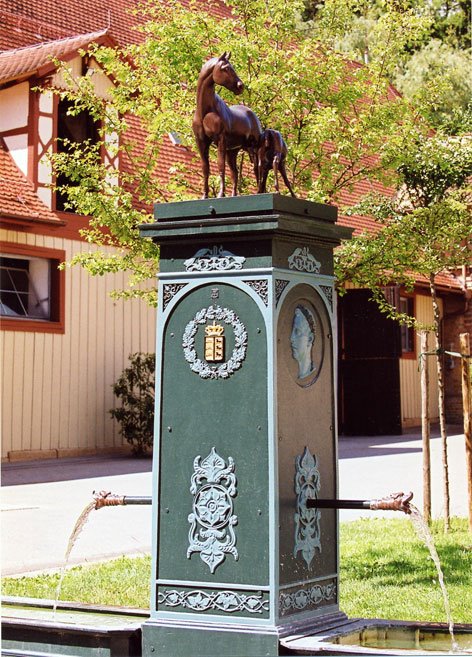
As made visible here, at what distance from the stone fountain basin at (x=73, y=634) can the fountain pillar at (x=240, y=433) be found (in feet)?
0.40

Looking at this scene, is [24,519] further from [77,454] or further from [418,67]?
[418,67]

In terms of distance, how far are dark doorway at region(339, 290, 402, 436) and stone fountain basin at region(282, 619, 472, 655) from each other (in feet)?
71.2

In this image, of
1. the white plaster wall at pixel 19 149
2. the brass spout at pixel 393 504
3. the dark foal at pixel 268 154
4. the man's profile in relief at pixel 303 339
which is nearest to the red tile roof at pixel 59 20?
the white plaster wall at pixel 19 149

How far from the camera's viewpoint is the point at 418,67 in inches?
1336

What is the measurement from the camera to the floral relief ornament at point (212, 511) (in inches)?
188

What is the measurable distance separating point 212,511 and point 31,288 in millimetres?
14815

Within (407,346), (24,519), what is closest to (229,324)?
(24,519)

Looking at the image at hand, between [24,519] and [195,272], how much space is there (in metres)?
7.04

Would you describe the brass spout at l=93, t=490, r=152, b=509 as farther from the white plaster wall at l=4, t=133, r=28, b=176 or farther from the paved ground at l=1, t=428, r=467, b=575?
the white plaster wall at l=4, t=133, r=28, b=176

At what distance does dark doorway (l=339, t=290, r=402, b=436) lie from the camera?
87.6ft

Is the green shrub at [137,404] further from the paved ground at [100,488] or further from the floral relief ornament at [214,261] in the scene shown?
the floral relief ornament at [214,261]

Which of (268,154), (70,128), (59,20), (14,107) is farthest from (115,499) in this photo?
(59,20)

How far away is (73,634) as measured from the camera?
494 cm

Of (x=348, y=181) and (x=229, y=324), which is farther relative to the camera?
(x=348, y=181)
